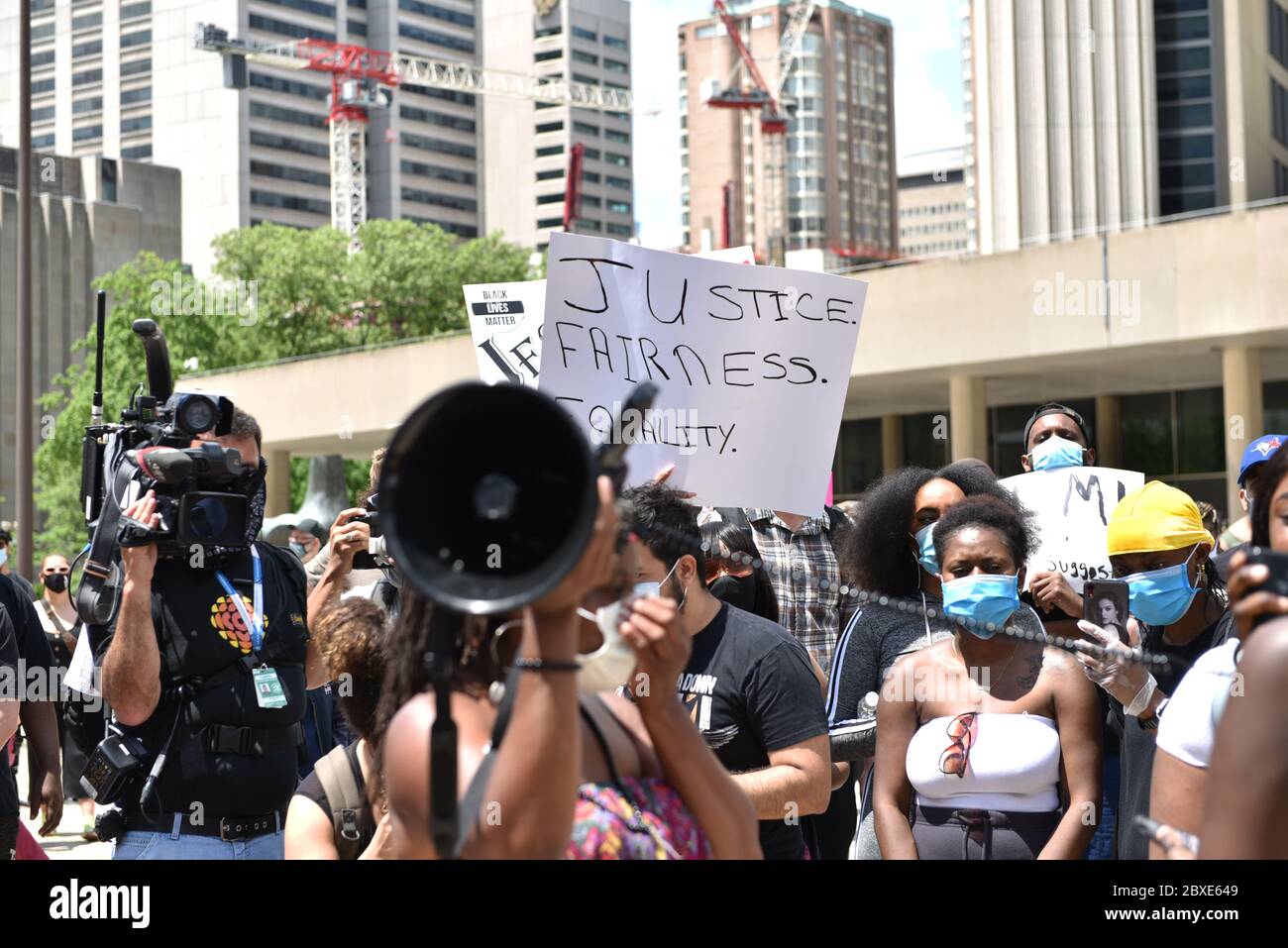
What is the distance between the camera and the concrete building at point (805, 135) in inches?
6762

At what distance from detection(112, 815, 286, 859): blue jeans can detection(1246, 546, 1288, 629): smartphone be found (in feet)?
10.2

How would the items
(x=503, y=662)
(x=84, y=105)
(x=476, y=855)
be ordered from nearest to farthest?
(x=476, y=855), (x=503, y=662), (x=84, y=105)

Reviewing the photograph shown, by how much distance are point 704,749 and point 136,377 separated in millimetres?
49785

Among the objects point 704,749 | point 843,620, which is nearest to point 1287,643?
point 704,749

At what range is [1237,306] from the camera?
22.0 m

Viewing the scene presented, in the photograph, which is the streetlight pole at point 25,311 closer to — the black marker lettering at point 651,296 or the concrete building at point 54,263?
the black marker lettering at point 651,296

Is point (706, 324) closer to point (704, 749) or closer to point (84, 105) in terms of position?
point (704, 749)

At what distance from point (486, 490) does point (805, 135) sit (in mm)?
177610

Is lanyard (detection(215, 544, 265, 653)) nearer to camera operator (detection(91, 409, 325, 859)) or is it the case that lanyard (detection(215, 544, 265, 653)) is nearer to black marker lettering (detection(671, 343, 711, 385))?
camera operator (detection(91, 409, 325, 859))

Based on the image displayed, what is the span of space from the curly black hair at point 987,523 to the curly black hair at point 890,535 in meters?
0.69

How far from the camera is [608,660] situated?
2578 millimetres

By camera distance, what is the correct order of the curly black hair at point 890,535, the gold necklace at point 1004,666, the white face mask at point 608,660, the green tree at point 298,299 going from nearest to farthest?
the white face mask at point 608,660 < the gold necklace at point 1004,666 < the curly black hair at point 890,535 < the green tree at point 298,299

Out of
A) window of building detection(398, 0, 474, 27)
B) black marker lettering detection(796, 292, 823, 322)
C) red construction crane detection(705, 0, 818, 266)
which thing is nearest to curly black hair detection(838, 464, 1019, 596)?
black marker lettering detection(796, 292, 823, 322)

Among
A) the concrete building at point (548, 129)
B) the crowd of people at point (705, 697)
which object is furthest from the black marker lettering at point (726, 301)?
the concrete building at point (548, 129)
